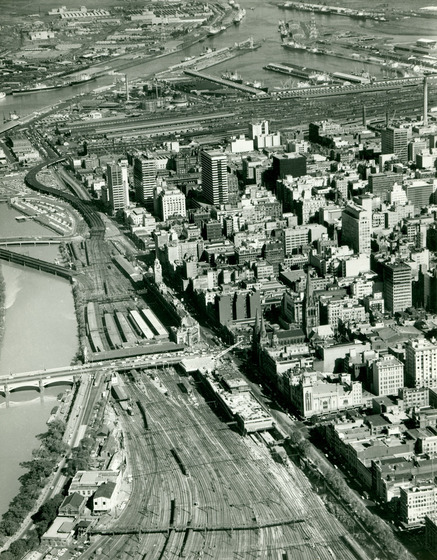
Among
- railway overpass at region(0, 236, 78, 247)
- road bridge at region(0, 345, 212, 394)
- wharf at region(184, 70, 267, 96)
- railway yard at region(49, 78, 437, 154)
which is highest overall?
road bridge at region(0, 345, 212, 394)

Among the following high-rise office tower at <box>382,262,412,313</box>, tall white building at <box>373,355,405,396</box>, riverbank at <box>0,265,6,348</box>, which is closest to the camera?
tall white building at <box>373,355,405,396</box>

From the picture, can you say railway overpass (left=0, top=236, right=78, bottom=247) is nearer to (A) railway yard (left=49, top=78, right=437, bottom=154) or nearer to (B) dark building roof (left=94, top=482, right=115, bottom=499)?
(A) railway yard (left=49, top=78, right=437, bottom=154)

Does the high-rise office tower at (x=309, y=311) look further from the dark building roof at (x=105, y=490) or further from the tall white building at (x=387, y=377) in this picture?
the dark building roof at (x=105, y=490)

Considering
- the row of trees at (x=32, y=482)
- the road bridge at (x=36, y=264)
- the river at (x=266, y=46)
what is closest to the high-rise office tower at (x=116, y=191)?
the road bridge at (x=36, y=264)

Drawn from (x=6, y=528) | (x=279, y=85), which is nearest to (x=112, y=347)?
(x=6, y=528)

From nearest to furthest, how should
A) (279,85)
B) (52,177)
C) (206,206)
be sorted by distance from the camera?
(206,206) < (52,177) < (279,85)

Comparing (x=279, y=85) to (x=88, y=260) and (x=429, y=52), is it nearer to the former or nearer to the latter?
(x=429, y=52)

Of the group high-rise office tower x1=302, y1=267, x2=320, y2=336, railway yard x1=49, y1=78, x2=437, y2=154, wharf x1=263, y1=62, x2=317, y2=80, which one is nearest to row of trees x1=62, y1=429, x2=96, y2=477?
high-rise office tower x1=302, y1=267, x2=320, y2=336
